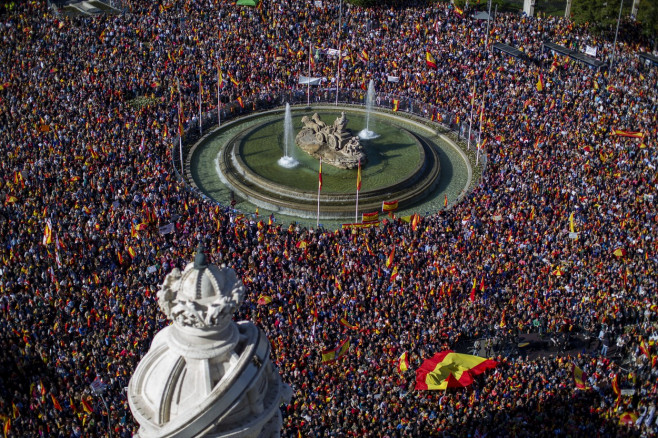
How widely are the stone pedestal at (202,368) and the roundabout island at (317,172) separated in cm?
3575

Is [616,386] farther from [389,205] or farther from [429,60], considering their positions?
[429,60]

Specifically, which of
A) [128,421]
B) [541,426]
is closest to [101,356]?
[128,421]

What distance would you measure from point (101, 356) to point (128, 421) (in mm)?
4164

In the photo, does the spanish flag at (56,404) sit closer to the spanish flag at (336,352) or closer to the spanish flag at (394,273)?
the spanish flag at (336,352)

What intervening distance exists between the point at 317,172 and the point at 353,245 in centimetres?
1184

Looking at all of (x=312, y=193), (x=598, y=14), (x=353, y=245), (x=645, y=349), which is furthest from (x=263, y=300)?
(x=598, y=14)

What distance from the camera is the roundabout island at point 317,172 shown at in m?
48.3

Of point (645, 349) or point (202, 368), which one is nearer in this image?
point (202, 368)

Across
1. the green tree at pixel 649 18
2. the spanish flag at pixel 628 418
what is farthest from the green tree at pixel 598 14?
the spanish flag at pixel 628 418

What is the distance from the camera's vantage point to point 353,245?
40.8 meters

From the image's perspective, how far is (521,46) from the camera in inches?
2618

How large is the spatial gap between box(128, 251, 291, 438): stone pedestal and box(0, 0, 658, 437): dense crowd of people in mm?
17903

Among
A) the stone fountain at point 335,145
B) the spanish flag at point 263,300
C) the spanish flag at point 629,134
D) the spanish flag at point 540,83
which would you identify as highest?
the spanish flag at point 540,83

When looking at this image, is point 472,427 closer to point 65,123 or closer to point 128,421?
point 128,421
